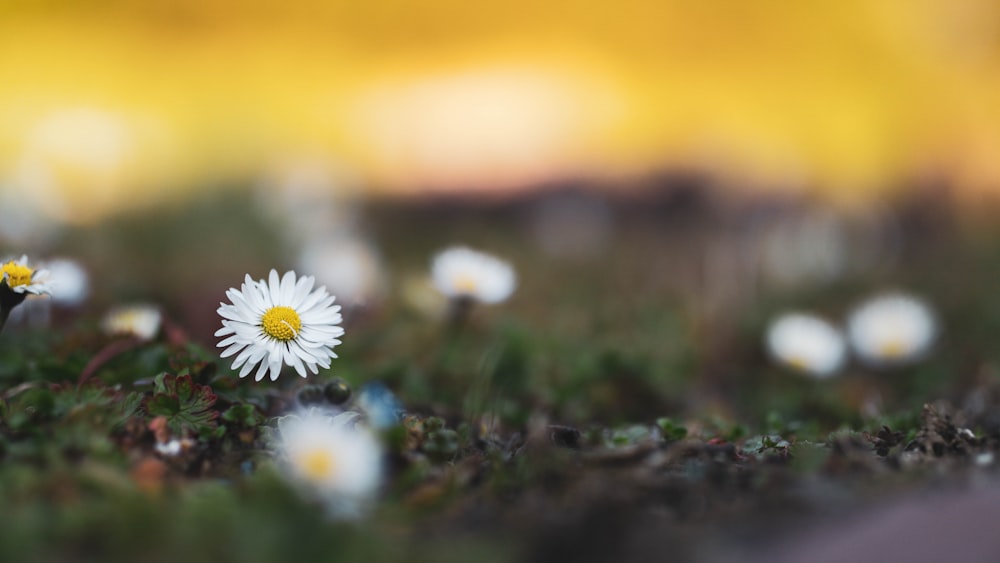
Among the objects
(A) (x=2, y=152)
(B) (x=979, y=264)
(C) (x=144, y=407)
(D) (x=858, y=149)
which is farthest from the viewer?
(D) (x=858, y=149)

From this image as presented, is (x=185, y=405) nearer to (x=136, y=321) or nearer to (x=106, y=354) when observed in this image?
(x=106, y=354)

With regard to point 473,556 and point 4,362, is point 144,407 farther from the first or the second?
point 473,556

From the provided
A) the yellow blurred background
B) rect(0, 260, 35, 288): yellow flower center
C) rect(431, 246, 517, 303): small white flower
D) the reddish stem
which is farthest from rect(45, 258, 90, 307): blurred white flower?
the yellow blurred background

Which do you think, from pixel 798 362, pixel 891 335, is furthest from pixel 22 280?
pixel 891 335

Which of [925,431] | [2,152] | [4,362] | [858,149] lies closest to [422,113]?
[2,152]

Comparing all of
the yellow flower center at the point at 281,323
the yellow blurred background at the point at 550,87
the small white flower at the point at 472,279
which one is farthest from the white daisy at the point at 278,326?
the yellow blurred background at the point at 550,87

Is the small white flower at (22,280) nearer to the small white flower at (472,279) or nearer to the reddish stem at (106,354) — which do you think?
the reddish stem at (106,354)
